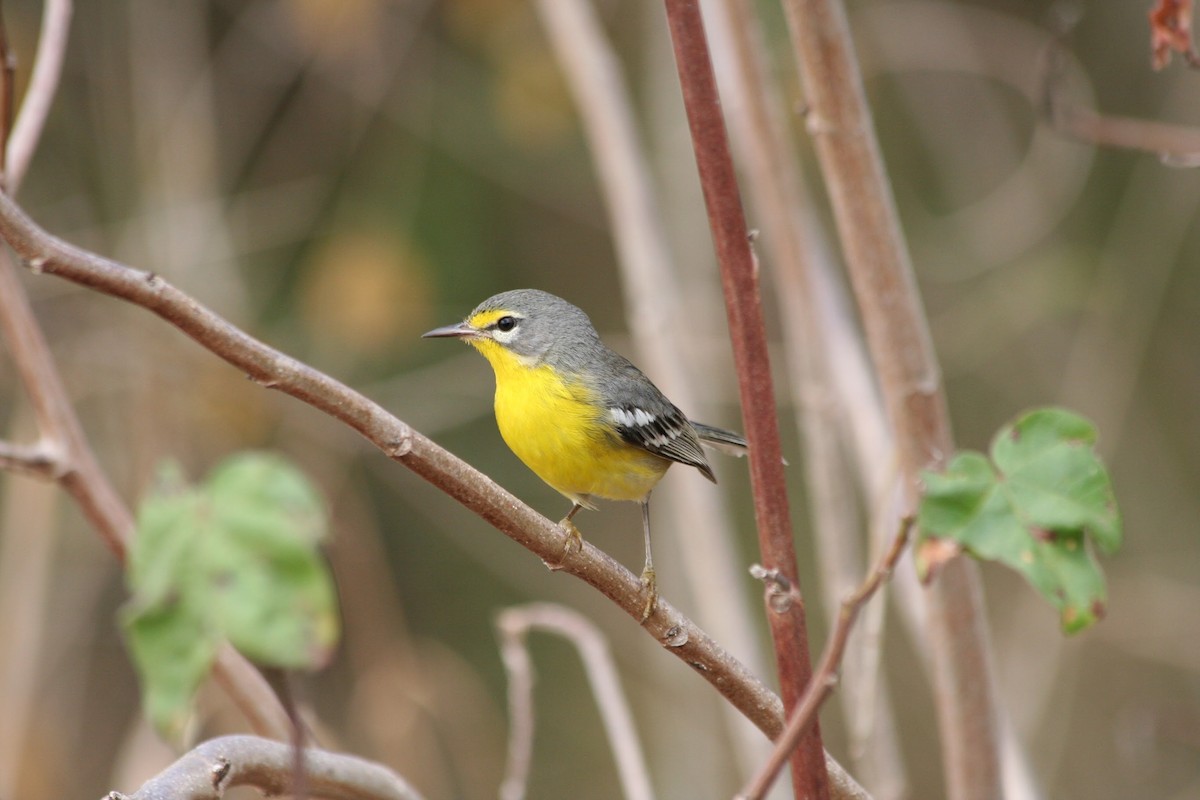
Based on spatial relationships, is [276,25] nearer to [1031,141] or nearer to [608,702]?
[1031,141]

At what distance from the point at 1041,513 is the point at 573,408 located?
1828 millimetres

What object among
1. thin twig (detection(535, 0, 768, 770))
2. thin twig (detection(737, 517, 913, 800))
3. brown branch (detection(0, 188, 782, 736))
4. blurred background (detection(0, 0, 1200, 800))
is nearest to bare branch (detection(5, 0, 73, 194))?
brown branch (detection(0, 188, 782, 736))

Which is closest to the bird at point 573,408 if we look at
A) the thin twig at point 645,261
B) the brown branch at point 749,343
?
the thin twig at point 645,261

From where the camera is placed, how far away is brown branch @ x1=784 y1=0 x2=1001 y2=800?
5.52ft

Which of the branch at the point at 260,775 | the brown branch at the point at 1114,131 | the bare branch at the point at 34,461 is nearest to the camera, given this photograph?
the branch at the point at 260,775

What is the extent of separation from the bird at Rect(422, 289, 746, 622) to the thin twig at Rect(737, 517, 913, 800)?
1693 mm

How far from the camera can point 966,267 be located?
5484 millimetres

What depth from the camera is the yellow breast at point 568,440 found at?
277 cm

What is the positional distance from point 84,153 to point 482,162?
1.84 metres

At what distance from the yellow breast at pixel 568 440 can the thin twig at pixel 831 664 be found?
70.0 inches

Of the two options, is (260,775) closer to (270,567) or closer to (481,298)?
(270,567)

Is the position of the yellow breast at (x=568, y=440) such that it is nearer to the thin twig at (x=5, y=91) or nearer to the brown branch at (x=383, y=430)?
the brown branch at (x=383, y=430)

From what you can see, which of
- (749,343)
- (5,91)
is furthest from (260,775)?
(5,91)

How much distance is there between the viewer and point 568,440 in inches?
109
